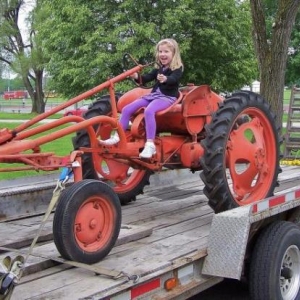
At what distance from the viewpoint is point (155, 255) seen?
153 inches

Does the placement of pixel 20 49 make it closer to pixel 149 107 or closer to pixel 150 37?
pixel 150 37

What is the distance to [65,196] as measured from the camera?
11.8 ft

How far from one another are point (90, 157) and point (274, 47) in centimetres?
648

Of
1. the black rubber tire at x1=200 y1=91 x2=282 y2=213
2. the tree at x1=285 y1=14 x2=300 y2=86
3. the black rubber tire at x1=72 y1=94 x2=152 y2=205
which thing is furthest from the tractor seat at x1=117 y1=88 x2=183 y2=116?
the tree at x1=285 y1=14 x2=300 y2=86

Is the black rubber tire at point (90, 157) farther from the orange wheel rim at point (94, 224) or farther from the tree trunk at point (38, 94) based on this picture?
the tree trunk at point (38, 94)

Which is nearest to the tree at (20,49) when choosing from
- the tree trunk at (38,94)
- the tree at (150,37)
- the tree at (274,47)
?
the tree trunk at (38,94)

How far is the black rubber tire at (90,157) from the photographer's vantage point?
5309mm

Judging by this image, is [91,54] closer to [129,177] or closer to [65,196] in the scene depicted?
[129,177]

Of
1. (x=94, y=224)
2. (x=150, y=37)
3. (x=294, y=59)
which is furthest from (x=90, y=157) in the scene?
(x=294, y=59)

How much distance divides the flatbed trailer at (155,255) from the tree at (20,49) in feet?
119

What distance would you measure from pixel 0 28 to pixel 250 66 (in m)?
23.4

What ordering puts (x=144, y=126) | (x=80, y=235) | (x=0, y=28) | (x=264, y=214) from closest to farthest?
(x=80, y=235), (x=264, y=214), (x=144, y=126), (x=0, y=28)

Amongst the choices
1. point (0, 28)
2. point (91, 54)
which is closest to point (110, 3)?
point (91, 54)

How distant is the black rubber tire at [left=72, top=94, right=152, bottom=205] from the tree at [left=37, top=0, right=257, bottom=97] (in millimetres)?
14292
